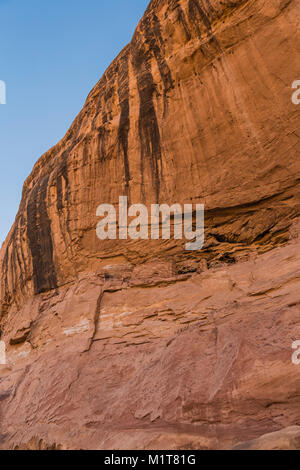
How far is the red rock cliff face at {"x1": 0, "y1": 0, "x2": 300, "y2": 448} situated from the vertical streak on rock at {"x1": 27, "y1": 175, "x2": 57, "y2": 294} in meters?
0.07

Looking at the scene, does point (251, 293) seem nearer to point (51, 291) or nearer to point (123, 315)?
point (123, 315)

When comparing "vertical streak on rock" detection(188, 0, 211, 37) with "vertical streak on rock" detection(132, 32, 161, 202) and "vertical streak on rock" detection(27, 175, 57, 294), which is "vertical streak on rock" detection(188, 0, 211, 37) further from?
"vertical streak on rock" detection(27, 175, 57, 294)

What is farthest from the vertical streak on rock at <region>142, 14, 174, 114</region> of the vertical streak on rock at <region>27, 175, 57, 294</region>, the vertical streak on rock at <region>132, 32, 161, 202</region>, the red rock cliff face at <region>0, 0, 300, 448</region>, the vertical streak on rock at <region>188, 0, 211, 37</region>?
the vertical streak on rock at <region>27, 175, 57, 294</region>

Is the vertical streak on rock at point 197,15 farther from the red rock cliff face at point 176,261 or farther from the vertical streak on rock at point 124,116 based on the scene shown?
the vertical streak on rock at point 124,116

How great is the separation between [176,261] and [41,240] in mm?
5032

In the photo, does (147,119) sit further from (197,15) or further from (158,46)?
(197,15)

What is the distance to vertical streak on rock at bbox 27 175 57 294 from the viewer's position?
41.8ft

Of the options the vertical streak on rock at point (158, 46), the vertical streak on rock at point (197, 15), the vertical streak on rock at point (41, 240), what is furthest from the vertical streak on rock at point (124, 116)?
the vertical streak on rock at point (41, 240)

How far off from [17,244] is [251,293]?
29.9ft

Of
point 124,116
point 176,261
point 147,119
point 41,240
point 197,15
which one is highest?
point 197,15

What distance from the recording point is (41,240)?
13.2 m

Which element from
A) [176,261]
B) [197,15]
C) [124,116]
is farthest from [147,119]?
[176,261]

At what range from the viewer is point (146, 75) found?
11188 mm
